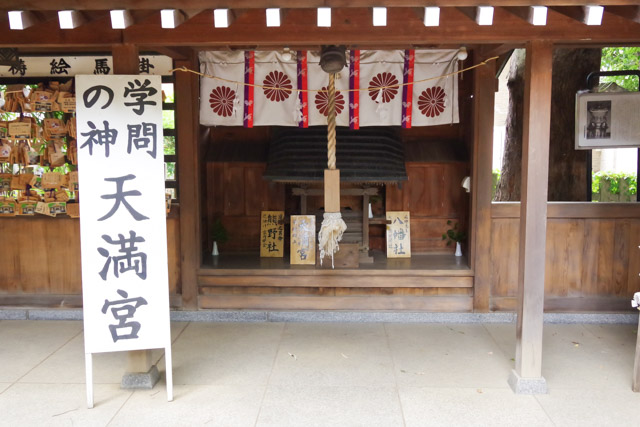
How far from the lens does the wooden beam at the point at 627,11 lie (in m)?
3.66

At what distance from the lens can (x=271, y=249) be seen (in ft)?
22.7

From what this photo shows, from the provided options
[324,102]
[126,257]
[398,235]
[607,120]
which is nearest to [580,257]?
[607,120]

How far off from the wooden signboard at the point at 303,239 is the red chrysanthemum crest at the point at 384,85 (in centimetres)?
182

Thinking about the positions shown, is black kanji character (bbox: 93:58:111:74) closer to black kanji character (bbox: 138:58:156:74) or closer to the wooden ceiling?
black kanji character (bbox: 138:58:156:74)

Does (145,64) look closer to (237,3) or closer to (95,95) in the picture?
(95,95)

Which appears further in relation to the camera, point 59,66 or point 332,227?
point 59,66

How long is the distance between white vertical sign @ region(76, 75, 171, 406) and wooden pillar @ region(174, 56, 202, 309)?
2.04 m

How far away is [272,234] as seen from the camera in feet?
22.8

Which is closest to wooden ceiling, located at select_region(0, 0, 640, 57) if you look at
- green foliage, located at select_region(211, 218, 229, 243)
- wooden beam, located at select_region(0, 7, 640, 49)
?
wooden beam, located at select_region(0, 7, 640, 49)

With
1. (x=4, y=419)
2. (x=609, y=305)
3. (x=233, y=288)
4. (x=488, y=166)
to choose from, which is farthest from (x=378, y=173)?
(x=4, y=419)

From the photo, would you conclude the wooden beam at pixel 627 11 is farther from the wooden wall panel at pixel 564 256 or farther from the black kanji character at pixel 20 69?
the black kanji character at pixel 20 69

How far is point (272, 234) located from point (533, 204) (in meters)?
3.76

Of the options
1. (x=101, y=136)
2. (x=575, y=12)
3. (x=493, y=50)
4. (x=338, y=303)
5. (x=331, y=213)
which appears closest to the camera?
(x=575, y=12)

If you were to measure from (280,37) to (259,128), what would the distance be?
9.50 feet
